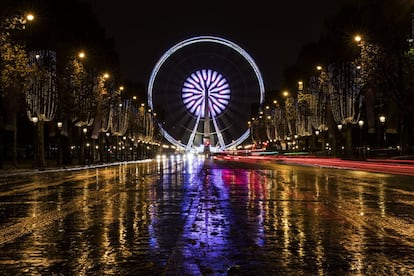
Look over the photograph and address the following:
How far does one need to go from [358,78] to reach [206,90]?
8330cm

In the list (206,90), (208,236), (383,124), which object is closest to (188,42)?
(206,90)

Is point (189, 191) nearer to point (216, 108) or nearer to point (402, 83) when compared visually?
point (402, 83)

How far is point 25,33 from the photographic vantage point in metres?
52.6

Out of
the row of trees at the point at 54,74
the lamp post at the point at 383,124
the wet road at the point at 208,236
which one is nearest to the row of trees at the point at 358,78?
the lamp post at the point at 383,124

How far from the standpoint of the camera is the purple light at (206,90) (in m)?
142

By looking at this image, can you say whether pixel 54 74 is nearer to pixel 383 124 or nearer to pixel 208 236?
pixel 383 124

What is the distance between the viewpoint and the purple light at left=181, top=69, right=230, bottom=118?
14250cm

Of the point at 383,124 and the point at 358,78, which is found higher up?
the point at 358,78

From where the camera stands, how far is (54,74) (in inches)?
2410

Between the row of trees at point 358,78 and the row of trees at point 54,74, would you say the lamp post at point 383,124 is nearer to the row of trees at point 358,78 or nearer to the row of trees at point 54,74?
the row of trees at point 358,78

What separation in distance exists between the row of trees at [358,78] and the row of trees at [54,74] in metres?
25.9

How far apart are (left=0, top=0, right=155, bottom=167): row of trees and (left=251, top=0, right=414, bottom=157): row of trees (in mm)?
25950

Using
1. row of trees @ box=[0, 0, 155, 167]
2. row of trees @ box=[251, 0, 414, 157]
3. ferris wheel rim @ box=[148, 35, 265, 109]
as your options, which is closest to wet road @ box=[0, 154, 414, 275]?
row of trees @ box=[0, 0, 155, 167]

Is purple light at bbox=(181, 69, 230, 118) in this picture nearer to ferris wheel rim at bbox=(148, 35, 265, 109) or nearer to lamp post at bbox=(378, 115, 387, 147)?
ferris wheel rim at bbox=(148, 35, 265, 109)
